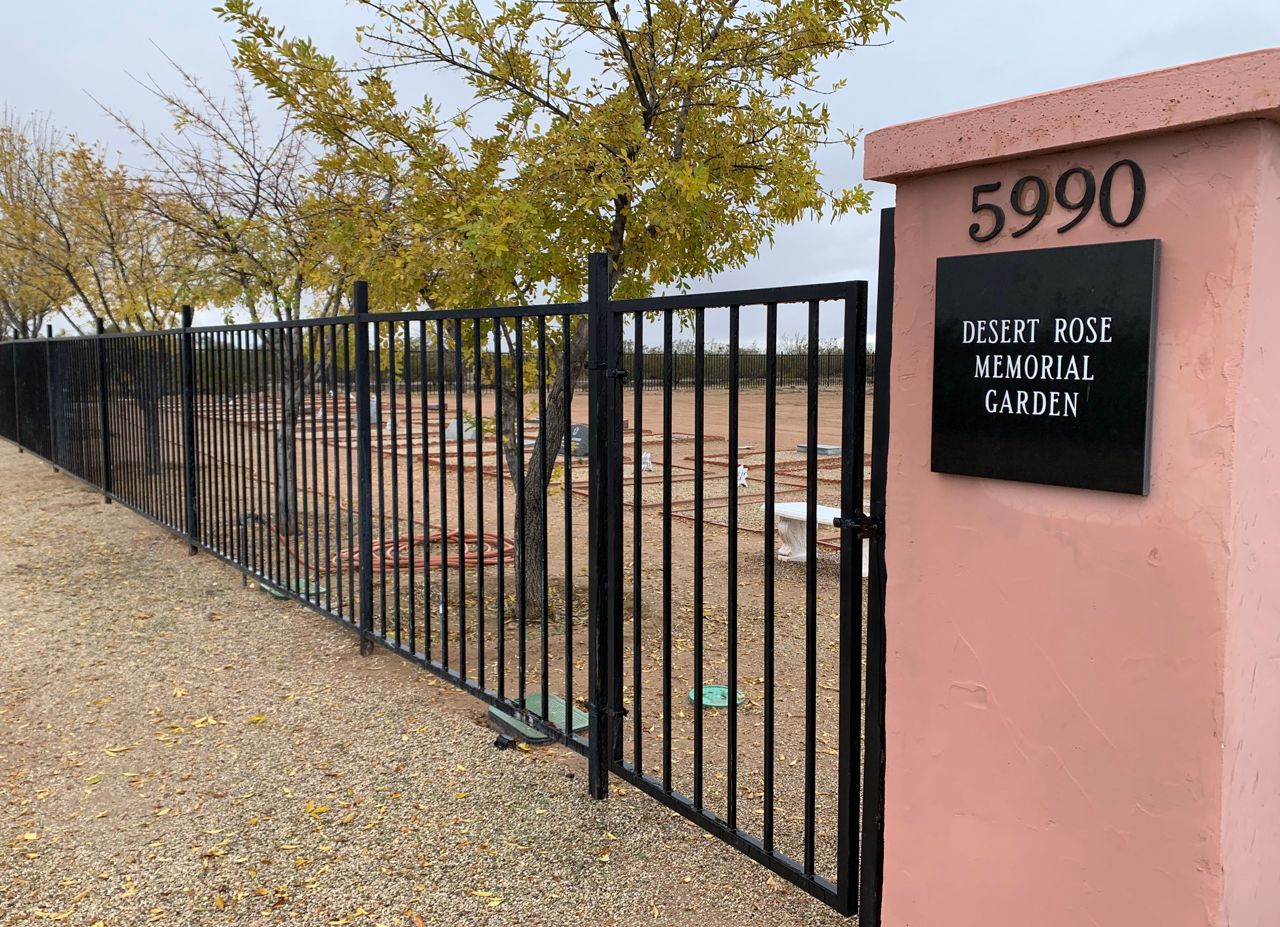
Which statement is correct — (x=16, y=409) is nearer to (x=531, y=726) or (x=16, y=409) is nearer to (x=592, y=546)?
(x=531, y=726)

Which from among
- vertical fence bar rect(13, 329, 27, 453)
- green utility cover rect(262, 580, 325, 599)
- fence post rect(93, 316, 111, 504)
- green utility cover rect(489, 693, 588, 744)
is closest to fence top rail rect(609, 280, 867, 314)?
green utility cover rect(489, 693, 588, 744)

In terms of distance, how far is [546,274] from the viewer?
596 centimetres

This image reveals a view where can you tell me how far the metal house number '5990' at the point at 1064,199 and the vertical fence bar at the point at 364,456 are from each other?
A: 3.81m

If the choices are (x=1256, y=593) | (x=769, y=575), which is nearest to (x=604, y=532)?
(x=769, y=575)

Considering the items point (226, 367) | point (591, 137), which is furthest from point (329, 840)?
point (226, 367)

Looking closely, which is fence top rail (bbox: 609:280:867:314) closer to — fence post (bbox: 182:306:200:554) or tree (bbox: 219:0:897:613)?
tree (bbox: 219:0:897:613)

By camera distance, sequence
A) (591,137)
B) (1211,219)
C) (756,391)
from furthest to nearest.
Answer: (756,391)
(591,137)
(1211,219)

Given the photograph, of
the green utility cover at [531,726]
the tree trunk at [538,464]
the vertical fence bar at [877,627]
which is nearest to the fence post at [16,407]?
the tree trunk at [538,464]

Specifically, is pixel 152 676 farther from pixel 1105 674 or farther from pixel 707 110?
pixel 1105 674

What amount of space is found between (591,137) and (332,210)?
204 centimetres

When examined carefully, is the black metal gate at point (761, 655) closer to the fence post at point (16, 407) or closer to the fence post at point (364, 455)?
the fence post at point (364, 455)

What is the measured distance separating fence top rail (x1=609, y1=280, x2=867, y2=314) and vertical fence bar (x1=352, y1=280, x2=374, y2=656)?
2199mm

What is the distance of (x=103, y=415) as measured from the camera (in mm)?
10875

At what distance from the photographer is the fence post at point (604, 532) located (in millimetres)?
3738
